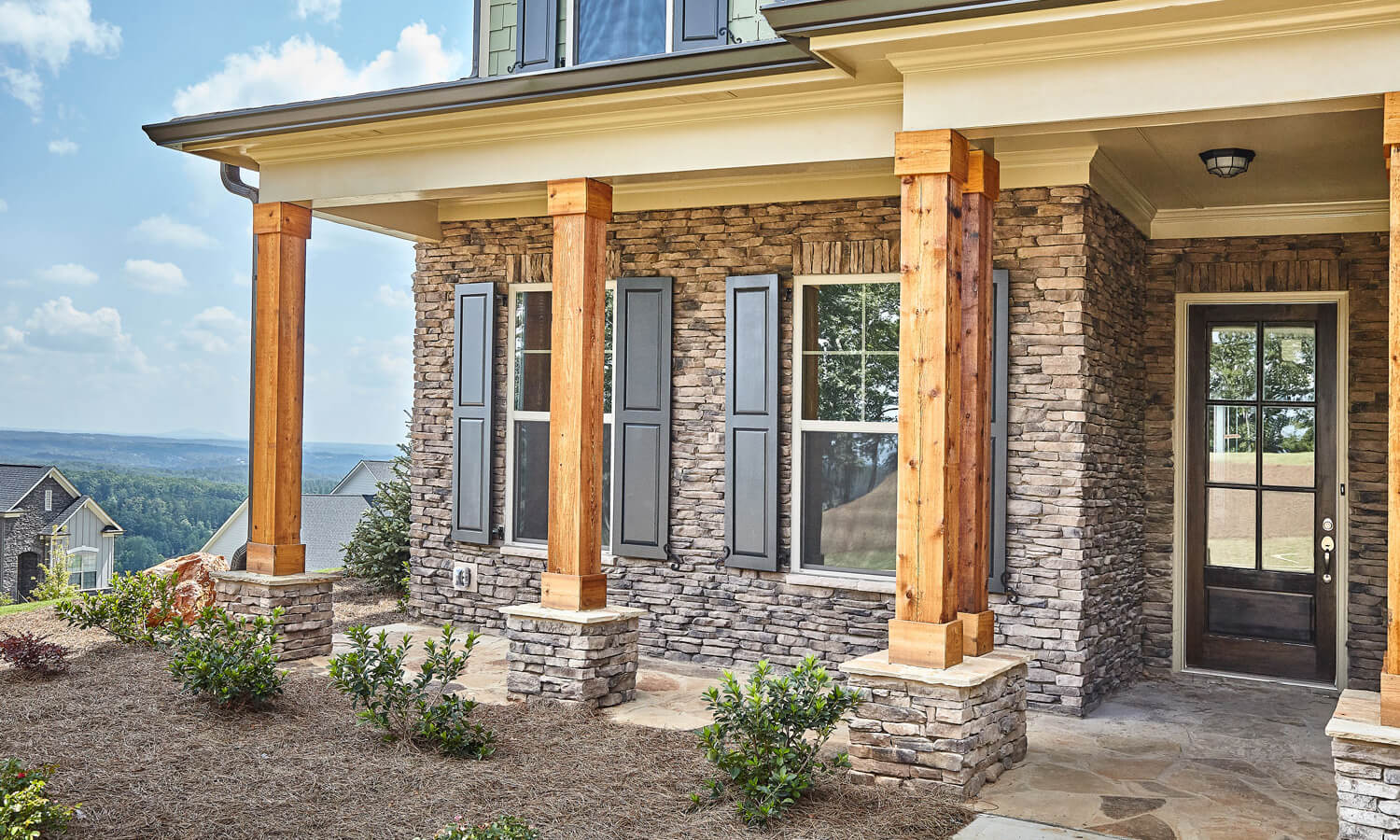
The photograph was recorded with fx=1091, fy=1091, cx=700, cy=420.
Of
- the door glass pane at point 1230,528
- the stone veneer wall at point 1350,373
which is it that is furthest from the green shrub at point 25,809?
the door glass pane at point 1230,528

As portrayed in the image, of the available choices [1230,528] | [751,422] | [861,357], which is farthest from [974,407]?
[1230,528]

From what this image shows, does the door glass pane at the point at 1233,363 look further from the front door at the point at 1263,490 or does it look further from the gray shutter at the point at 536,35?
the gray shutter at the point at 536,35

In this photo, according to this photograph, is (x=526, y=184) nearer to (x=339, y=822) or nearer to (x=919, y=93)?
(x=919, y=93)

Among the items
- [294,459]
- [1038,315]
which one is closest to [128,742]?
[294,459]

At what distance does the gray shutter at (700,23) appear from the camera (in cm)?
662

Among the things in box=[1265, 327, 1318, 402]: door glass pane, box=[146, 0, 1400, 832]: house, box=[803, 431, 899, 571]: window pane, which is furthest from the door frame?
box=[803, 431, 899, 571]: window pane

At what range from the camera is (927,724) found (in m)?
4.24

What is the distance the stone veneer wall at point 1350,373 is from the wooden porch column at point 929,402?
2.89 meters

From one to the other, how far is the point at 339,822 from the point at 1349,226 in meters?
6.15

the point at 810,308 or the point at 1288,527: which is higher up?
the point at 810,308

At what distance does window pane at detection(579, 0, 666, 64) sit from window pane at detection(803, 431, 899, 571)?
268cm

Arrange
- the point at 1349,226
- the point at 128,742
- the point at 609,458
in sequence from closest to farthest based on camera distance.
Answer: the point at 128,742 → the point at 1349,226 → the point at 609,458

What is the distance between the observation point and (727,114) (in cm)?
522

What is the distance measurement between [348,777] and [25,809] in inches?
47.2
